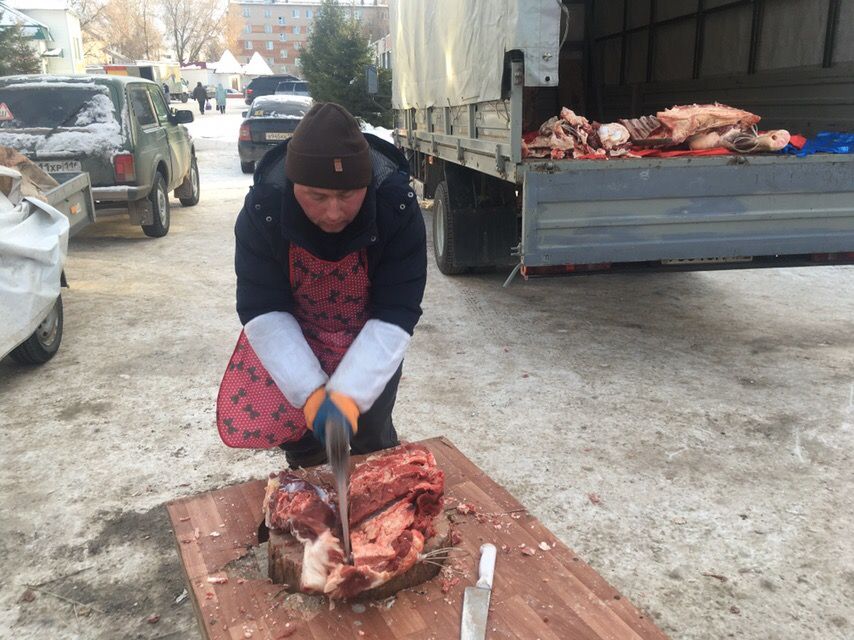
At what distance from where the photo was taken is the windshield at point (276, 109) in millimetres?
15627

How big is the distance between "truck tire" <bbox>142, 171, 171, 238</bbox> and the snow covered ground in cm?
242

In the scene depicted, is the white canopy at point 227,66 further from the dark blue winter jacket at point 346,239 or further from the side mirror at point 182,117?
the dark blue winter jacket at point 346,239

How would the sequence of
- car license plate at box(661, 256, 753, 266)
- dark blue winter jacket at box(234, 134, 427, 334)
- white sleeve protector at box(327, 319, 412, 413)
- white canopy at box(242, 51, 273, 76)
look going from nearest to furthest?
white sleeve protector at box(327, 319, 412, 413) < dark blue winter jacket at box(234, 134, 427, 334) < car license plate at box(661, 256, 753, 266) < white canopy at box(242, 51, 273, 76)

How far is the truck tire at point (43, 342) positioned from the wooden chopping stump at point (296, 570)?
11.7 feet

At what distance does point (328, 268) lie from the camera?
2.41m

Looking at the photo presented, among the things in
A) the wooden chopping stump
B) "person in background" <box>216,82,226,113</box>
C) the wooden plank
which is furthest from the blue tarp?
"person in background" <box>216,82,226,113</box>

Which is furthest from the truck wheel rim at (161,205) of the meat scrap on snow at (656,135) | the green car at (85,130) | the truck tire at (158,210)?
the meat scrap on snow at (656,135)

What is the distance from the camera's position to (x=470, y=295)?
6637mm

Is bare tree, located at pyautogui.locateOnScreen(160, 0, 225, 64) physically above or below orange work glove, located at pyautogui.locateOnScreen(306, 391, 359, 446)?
above

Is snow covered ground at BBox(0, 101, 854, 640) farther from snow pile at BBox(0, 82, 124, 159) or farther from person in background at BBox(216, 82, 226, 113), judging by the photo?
person in background at BBox(216, 82, 226, 113)

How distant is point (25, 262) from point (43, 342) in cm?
67

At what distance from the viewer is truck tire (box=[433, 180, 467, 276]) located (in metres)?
6.66

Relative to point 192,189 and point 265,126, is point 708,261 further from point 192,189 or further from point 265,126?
point 265,126

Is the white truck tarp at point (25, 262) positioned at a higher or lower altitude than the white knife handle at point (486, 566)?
higher
